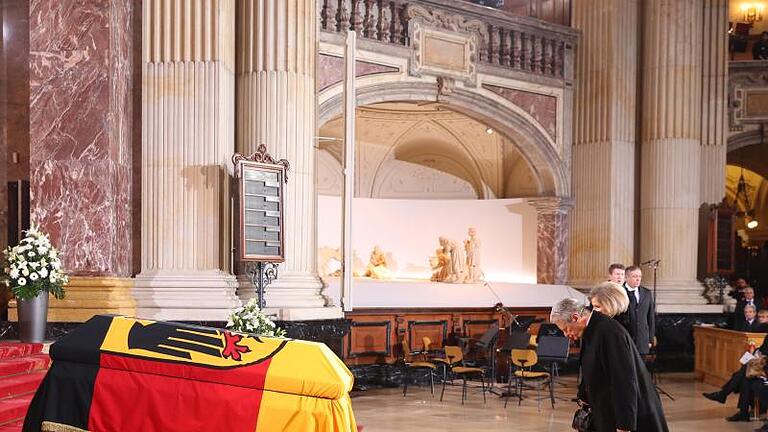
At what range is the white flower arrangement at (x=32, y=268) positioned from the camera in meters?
7.78

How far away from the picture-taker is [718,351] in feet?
41.9

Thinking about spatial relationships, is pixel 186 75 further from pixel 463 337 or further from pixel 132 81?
Answer: pixel 463 337

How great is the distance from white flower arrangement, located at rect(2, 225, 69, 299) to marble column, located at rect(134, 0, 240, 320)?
1319 mm

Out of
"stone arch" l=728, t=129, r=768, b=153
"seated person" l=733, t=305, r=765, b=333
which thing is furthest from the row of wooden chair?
"stone arch" l=728, t=129, r=768, b=153

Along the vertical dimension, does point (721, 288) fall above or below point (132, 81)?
below

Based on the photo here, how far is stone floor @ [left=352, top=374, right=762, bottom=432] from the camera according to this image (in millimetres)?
9445

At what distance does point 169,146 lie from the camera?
930cm

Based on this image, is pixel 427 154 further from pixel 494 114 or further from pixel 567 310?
pixel 567 310

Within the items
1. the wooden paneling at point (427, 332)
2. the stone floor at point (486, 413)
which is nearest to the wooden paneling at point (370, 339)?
the wooden paneling at point (427, 332)

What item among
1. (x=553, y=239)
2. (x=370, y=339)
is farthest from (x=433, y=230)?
(x=370, y=339)

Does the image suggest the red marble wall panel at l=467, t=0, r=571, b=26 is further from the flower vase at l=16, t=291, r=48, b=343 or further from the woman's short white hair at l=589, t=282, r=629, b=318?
the woman's short white hair at l=589, t=282, r=629, b=318

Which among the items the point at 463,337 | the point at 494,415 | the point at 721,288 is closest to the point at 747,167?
the point at 721,288

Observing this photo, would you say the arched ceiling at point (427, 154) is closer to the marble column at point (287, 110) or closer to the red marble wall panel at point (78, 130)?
the marble column at point (287, 110)

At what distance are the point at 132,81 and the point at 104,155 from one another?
1.02m
